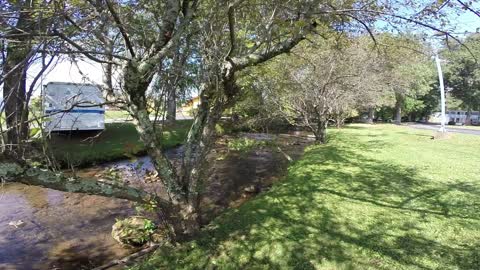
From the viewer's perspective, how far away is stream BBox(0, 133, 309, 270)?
6.22 metres

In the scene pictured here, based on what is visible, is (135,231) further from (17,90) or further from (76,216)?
(17,90)

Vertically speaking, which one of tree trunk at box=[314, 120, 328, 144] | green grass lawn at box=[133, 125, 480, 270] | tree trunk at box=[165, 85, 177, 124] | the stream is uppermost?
tree trunk at box=[165, 85, 177, 124]

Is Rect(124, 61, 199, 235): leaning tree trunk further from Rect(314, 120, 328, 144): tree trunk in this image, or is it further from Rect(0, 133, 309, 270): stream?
Rect(314, 120, 328, 144): tree trunk

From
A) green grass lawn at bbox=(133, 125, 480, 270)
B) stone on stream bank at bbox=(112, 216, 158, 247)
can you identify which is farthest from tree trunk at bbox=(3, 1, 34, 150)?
stone on stream bank at bbox=(112, 216, 158, 247)

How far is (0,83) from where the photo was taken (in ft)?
8.55

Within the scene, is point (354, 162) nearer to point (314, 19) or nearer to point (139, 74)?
point (314, 19)

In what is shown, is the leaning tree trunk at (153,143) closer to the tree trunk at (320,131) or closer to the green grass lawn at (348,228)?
the green grass lawn at (348,228)

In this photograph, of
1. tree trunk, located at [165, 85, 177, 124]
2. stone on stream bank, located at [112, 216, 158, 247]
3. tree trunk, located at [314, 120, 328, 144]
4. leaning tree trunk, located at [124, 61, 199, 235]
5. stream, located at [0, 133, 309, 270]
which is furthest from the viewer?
tree trunk, located at [314, 120, 328, 144]

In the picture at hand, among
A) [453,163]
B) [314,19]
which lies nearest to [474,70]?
[453,163]

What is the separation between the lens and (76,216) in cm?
823

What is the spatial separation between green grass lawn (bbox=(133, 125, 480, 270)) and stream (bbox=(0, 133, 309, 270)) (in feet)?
4.67

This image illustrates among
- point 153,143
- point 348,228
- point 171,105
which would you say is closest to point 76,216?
point 153,143

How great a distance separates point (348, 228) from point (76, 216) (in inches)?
241

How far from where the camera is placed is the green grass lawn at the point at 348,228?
15.1 ft
